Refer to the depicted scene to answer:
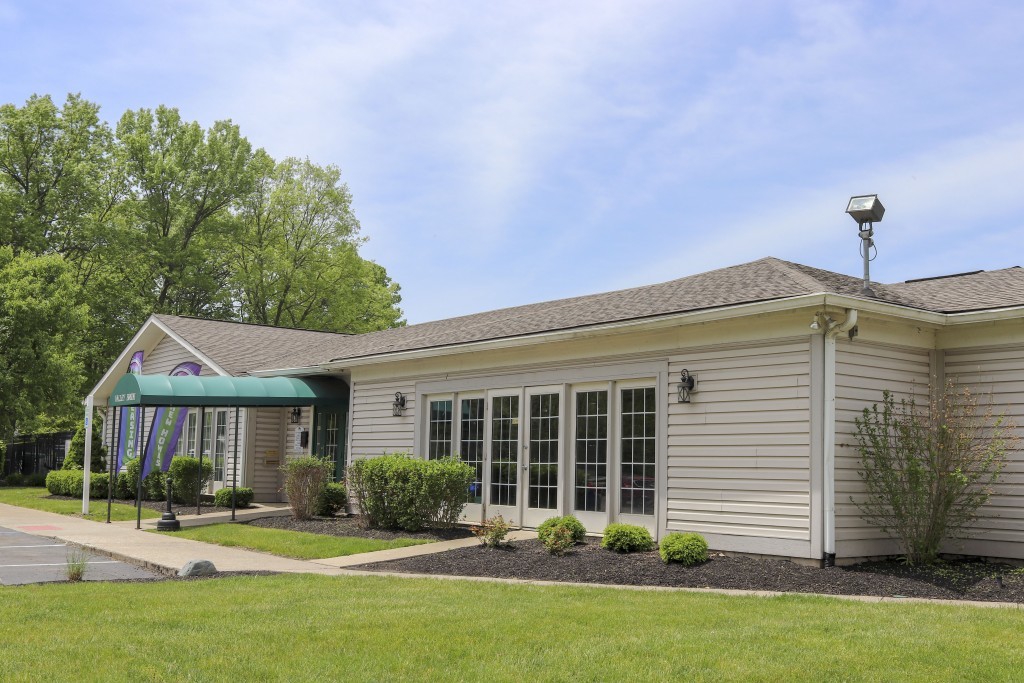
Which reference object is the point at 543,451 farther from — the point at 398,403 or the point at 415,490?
the point at 398,403

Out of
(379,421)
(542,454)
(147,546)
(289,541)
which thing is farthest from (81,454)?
(542,454)

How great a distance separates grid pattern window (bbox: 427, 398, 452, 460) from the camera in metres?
16.6

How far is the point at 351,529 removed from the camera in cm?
1560

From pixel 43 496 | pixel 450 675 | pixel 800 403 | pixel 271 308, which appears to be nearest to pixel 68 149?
pixel 271 308

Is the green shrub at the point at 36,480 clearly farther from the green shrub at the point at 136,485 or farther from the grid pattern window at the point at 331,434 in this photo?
the grid pattern window at the point at 331,434

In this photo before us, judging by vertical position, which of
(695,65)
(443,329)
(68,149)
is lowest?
(443,329)

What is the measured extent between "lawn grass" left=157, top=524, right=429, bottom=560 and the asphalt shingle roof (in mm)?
3717

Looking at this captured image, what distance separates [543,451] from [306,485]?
16.3 feet

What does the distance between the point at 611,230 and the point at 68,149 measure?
103 ft

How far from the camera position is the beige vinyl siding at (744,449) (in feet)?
36.6

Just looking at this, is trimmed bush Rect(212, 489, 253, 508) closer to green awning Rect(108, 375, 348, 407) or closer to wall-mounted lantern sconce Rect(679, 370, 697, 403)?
green awning Rect(108, 375, 348, 407)

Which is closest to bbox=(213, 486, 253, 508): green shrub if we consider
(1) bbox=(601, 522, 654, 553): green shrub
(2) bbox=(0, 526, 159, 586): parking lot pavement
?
(2) bbox=(0, 526, 159, 586): parking lot pavement

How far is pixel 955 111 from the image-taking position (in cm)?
1433

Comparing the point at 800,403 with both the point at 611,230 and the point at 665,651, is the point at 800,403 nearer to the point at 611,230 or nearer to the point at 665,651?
the point at 665,651
